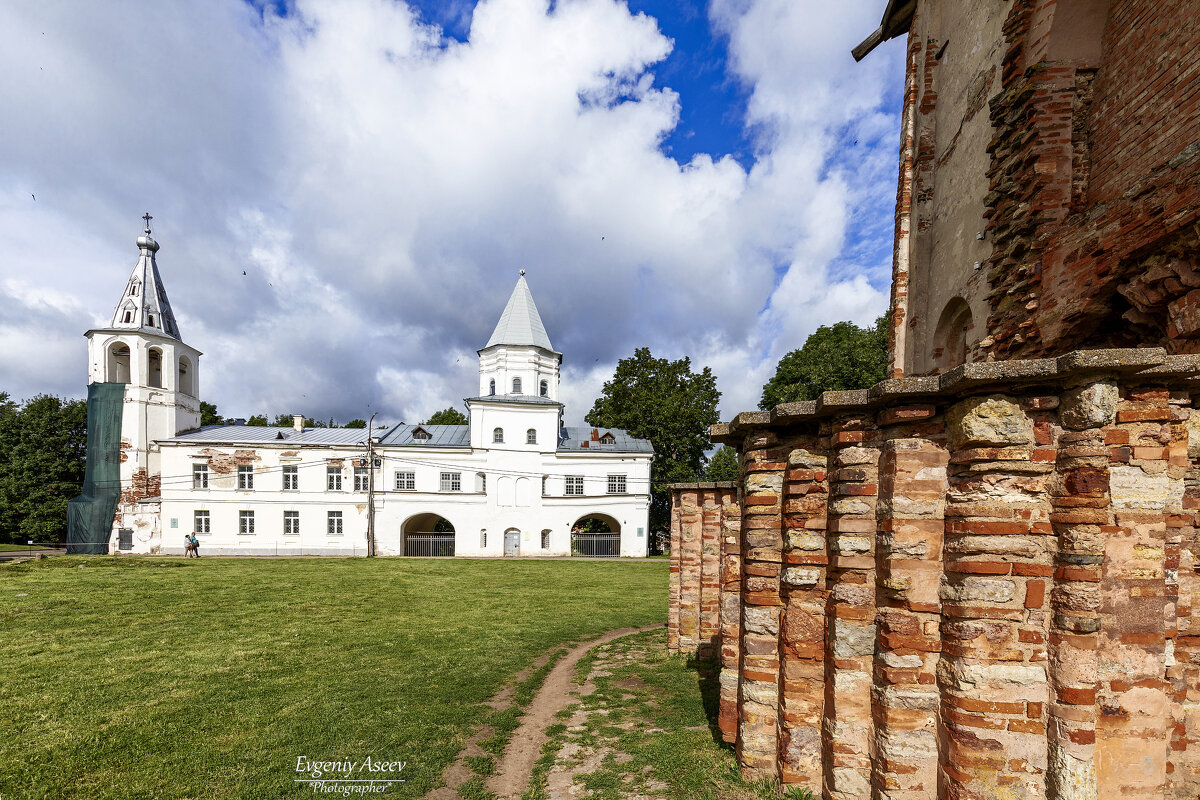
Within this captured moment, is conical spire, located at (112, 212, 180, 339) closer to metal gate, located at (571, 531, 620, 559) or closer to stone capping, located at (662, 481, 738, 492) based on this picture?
metal gate, located at (571, 531, 620, 559)

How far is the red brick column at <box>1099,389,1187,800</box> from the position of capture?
10.1 feet

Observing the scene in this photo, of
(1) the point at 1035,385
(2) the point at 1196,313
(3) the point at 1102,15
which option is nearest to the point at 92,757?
(1) the point at 1035,385

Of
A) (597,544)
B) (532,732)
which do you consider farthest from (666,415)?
(532,732)

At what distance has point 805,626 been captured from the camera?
4152 millimetres

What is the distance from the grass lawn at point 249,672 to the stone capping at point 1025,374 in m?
5.54

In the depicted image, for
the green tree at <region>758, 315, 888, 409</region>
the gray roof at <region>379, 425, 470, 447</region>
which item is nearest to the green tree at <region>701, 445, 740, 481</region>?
the green tree at <region>758, 315, 888, 409</region>

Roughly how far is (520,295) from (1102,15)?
32925mm

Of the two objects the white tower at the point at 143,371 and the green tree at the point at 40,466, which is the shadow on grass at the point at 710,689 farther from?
the green tree at the point at 40,466

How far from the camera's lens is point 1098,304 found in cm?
580

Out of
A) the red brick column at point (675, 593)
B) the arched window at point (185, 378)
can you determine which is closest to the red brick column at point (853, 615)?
the red brick column at point (675, 593)

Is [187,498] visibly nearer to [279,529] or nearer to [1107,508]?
[279,529]

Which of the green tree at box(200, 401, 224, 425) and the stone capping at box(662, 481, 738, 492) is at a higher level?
the green tree at box(200, 401, 224, 425)

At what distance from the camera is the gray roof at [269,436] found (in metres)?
31.8

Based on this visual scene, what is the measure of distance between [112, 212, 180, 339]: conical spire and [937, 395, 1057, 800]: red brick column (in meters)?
40.9
